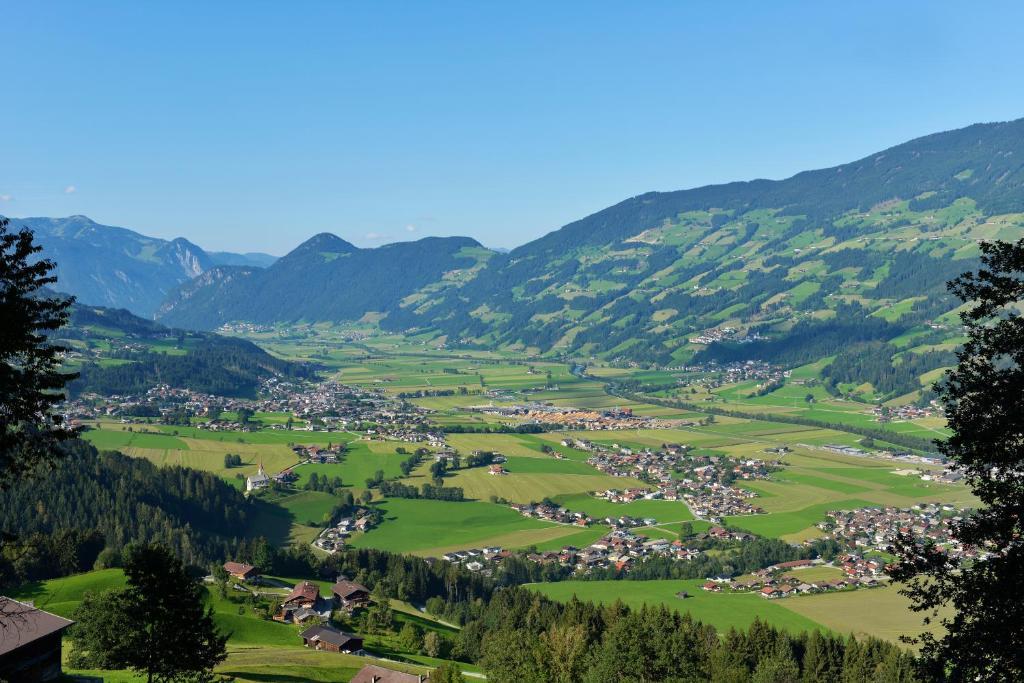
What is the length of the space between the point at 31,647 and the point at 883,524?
8862 cm

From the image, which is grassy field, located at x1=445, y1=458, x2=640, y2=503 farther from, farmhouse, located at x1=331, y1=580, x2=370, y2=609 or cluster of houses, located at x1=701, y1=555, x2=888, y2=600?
farmhouse, located at x1=331, y1=580, x2=370, y2=609

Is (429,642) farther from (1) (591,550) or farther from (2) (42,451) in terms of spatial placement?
(2) (42,451)

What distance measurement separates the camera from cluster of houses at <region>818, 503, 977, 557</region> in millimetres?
85375

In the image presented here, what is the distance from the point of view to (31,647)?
99.4 ft

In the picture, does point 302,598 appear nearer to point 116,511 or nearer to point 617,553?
point 116,511

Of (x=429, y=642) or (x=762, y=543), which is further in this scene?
(x=762, y=543)

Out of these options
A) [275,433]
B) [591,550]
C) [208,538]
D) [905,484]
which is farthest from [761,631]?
[275,433]

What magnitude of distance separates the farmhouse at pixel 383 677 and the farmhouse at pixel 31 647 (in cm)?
1461

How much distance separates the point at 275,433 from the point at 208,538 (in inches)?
2557

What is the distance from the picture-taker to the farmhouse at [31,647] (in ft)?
96.0

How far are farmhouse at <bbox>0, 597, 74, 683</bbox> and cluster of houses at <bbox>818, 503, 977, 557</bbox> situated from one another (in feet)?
257

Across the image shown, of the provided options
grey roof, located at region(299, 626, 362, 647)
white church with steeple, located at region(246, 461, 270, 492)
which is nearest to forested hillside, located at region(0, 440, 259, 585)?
white church with steeple, located at region(246, 461, 270, 492)

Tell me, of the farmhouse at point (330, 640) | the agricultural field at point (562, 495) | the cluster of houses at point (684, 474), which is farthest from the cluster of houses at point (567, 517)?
the farmhouse at point (330, 640)

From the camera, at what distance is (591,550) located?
86.8 meters
